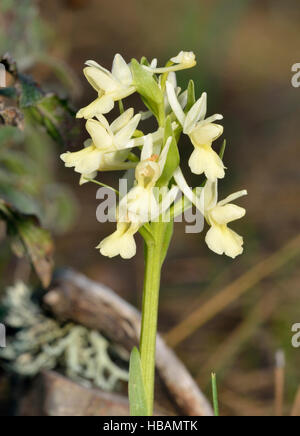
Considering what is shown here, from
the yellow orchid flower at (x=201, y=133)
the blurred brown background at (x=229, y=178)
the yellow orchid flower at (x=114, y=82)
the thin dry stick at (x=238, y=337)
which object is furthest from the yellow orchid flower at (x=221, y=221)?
the thin dry stick at (x=238, y=337)

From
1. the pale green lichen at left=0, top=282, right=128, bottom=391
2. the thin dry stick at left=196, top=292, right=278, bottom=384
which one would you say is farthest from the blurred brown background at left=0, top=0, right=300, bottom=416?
the pale green lichen at left=0, top=282, right=128, bottom=391

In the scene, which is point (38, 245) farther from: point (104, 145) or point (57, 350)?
point (104, 145)

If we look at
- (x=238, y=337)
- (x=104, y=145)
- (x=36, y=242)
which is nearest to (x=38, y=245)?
(x=36, y=242)

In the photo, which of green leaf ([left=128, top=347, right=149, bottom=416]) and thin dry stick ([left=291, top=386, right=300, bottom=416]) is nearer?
green leaf ([left=128, top=347, right=149, bottom=416])

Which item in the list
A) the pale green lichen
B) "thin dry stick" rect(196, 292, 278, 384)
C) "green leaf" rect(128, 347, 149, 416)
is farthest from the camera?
"thin dry stick" rect(196, 292, 278, 384)

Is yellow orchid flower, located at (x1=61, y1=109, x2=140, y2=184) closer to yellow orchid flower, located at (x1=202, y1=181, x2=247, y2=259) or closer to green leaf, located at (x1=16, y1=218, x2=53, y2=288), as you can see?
yellow orchid flower, located at (x1=202, y1=181, x2=247, y2=259)
